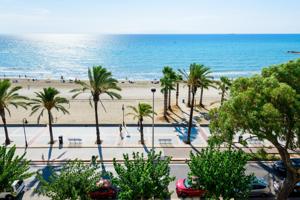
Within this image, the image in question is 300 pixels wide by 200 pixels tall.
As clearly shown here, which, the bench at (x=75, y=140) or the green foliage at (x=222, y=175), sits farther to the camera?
the bench at (x=75, y=140)

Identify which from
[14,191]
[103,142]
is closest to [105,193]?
[14,191]

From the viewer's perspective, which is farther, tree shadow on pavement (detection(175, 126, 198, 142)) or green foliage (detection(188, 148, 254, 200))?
tree shadow on pavement (detection(175, 126, 198, 142))

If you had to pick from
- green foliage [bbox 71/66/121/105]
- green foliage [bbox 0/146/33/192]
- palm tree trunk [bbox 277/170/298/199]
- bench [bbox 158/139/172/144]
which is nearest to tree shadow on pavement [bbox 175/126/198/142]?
bench [bbox 158/139/172/144]

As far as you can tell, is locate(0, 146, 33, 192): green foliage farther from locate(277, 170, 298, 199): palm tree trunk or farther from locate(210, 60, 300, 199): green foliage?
locate(277, 170, 298, 199): palm tree trunk

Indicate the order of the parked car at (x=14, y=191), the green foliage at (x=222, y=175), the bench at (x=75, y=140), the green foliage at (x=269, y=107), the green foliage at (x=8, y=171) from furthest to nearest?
the bench at (x=75, y=140), the parked car at (x=14, y=191), the green foliage at (x=222, y=175), the green foliage at (x=269, y=107), the green foliage at (x=8, y=171)

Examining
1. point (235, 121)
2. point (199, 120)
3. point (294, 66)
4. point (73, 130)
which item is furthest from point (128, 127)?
point (294, 66)

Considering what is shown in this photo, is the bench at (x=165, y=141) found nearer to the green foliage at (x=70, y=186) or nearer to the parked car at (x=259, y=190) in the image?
the parked car at (x=259, y=190)

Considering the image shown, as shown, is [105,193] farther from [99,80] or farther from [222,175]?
[99,80]

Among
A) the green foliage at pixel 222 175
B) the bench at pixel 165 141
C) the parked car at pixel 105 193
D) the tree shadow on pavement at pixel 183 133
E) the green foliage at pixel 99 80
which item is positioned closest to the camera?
the green foliage at pixel 222 175

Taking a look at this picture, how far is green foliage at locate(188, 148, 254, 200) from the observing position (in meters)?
14.7

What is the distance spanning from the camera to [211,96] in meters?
55.2

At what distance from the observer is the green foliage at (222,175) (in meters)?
14.7

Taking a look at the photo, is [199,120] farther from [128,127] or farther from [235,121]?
[235,121]

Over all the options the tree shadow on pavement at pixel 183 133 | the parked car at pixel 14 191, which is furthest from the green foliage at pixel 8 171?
the tree shadow on pavement at pixel 183 133
